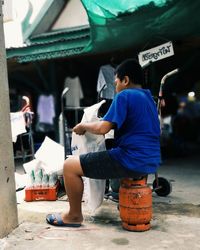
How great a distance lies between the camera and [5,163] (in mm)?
3631

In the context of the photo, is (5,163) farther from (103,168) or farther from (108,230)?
(108,230)

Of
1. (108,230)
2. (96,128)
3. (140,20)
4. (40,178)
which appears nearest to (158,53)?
(140,20)

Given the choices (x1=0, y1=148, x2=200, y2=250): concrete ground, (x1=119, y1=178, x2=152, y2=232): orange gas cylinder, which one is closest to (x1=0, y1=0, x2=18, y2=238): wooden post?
(x1=0, y1=148, x2=200, y2=250): concrete ground

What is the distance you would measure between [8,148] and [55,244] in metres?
1.12

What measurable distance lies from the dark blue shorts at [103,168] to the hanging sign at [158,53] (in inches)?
98.3

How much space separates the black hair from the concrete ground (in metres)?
1.65

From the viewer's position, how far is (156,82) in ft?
28.6

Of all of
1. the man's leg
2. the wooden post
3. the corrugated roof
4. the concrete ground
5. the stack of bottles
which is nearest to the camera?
the concrete ground

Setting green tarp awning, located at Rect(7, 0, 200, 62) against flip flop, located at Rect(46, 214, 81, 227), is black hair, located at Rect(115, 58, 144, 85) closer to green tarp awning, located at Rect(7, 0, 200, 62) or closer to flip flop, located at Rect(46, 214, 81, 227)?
flip flop, located at Rect(46, 214, 81, 227)

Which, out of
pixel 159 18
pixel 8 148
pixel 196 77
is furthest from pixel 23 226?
pixel 196 77

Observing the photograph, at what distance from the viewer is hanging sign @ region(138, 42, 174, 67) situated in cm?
557

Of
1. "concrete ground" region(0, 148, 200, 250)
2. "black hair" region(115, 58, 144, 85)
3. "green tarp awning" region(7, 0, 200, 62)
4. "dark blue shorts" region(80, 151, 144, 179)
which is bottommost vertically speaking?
"concrete ground" region(0, 148, 200, 250)

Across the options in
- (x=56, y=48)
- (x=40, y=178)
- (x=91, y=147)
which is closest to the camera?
(x=91, y=147)

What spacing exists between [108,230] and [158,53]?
124 inches
